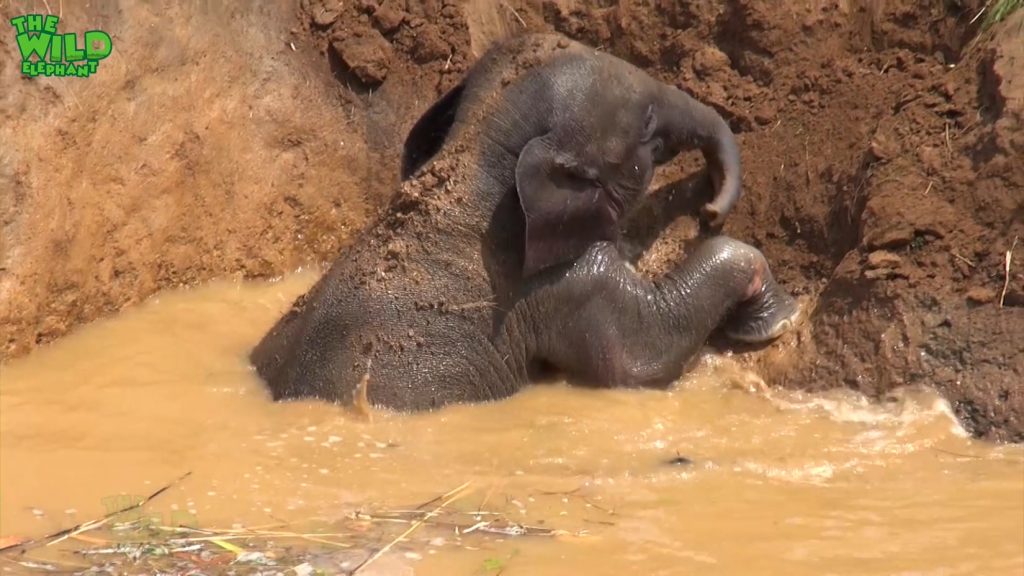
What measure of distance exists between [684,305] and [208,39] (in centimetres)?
337

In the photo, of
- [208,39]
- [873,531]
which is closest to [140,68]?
[208,39]

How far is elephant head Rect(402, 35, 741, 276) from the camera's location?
639 centimetres

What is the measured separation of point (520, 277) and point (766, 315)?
135 centimetres

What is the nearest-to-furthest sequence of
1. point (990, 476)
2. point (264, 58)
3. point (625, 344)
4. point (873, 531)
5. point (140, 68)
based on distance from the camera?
1. point (873, 531)
2. point (990, 476)
3. point (625, 344)
4. point (140, 68)
5. point (264, 58)

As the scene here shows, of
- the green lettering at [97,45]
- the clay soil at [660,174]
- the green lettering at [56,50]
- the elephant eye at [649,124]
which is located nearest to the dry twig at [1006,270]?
the clay soil at [660,174]

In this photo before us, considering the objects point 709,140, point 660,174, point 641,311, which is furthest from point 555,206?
point 660,174

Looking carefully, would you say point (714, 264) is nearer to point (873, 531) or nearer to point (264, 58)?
point (873, 531)

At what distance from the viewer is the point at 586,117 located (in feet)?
21.4

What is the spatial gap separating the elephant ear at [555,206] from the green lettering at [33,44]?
9.19 ft

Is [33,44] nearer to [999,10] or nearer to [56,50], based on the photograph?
[56,50]

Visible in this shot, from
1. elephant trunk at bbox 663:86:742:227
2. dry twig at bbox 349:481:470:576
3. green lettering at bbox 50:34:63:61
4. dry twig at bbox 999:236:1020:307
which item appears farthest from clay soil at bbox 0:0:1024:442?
dry twig at bbox 349:481:470:576

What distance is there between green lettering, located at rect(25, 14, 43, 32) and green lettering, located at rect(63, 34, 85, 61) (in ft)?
0.46

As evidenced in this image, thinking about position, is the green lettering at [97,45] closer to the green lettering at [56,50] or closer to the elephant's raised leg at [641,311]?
the green lettering at [56,50]

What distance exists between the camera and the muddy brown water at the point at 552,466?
4.54 meters
